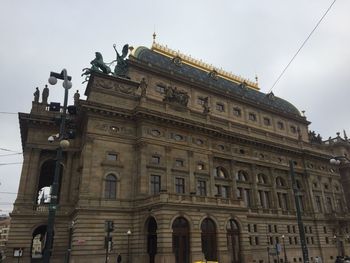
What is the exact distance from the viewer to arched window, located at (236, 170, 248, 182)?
50.4 metres

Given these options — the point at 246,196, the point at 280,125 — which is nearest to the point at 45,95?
the point at 246,196

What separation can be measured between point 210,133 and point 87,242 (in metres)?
22.8

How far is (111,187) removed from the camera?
121ft

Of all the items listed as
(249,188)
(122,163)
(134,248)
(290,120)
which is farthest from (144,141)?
(290,120)

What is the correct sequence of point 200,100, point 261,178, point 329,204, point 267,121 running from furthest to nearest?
point 267,121, point 329,204, point 261,178, point 200,100

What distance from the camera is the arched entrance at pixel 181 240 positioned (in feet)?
107

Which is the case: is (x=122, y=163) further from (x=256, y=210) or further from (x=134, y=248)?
(x=256, y=210)

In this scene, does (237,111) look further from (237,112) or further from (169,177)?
(169,177)

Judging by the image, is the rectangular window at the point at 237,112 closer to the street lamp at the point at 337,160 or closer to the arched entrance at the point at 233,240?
the arched entrance at the point at 233,240

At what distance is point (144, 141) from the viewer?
1550 inches

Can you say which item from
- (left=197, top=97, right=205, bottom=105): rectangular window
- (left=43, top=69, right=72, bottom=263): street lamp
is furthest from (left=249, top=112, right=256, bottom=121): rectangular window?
(left=43, top=69, right=72, bottom=263): street lamp

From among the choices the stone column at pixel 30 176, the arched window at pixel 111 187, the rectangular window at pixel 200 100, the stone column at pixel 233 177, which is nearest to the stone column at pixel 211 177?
the stone column at pixel 233 177

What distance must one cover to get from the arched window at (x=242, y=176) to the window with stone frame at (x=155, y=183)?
16.1m

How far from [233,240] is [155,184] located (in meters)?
11.7
